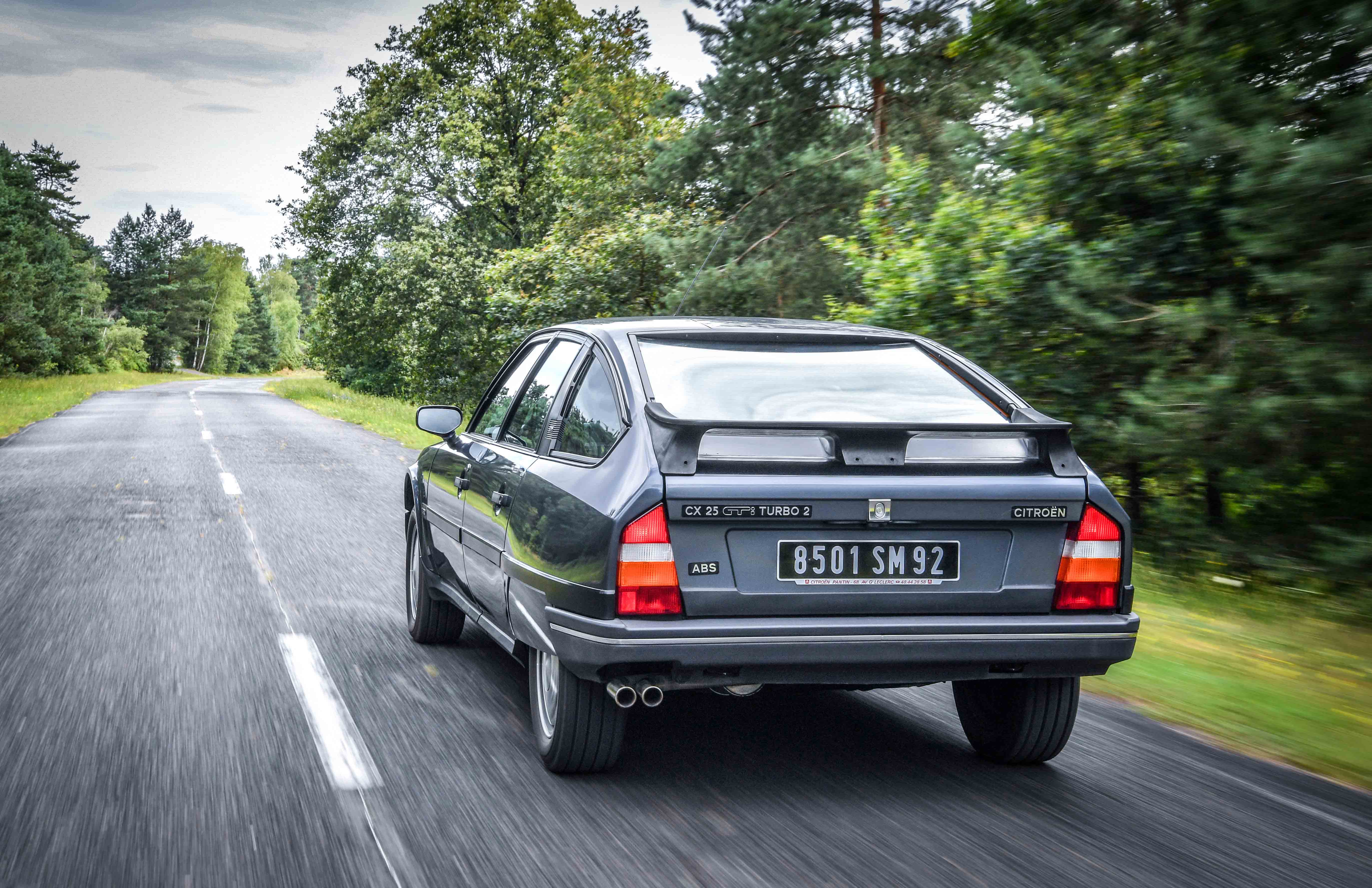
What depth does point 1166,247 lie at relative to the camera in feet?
31.3

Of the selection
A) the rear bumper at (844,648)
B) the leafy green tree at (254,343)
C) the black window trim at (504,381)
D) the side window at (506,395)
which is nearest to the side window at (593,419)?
the rear bumper at (844,648)

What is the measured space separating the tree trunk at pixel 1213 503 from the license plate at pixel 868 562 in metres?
6.60

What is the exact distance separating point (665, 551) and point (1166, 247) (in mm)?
7509

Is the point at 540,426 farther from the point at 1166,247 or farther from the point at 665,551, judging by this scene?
the point at 1166,247

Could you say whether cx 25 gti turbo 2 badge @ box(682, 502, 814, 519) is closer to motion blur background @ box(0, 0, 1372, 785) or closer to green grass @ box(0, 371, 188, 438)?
motion blur background @ box(0, 0, 1372, 785)

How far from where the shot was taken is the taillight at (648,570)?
3.47 metres

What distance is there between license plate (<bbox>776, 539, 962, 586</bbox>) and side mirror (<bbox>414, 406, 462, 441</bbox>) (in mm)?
2455

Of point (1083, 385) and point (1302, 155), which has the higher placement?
point (1302, 155)

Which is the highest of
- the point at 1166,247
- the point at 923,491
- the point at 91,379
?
the point at 1166,247

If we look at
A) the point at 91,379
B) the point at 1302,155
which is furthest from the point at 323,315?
the point at 1302,155

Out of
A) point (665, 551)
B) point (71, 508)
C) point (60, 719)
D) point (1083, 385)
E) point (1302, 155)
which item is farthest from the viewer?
point (71, 508)

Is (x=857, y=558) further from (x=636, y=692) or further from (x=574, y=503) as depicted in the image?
(x=574, y=503)

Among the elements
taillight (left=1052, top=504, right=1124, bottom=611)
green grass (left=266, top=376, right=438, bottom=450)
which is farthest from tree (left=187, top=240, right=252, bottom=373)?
taillight (left=1052, top=504, right=1124, bottom=611)

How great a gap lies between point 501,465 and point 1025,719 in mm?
2227
